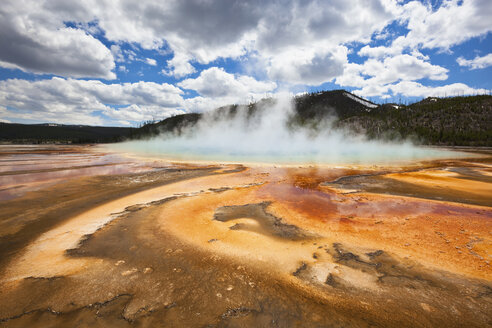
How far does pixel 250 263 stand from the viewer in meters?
3.92

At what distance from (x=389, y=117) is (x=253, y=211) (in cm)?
9001

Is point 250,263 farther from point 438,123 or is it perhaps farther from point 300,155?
point 438,123

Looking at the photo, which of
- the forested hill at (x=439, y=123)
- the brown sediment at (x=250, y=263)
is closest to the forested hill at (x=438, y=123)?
the forested hill at (x=439, y=123)

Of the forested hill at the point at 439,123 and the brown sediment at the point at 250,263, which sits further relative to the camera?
the forested hill at the point at 439,123

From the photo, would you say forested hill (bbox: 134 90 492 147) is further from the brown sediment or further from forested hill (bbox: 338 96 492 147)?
the brown sediment

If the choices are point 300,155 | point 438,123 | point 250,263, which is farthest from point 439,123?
point 250,263

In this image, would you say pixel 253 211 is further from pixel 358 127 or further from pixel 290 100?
pixel 290 100

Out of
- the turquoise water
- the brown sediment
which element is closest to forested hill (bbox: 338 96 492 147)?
the turquoise water

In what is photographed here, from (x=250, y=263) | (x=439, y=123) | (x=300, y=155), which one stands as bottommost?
(x=250, y=263)

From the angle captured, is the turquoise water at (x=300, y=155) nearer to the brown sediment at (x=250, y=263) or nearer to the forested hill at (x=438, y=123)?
the brown sediment at (x=250, y=263)

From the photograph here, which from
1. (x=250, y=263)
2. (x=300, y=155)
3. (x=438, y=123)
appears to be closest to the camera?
(x=250, y=263)

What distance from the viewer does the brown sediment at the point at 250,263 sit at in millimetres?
2748

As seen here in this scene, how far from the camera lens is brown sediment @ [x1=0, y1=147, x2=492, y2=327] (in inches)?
108

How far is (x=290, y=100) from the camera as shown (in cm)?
13775
